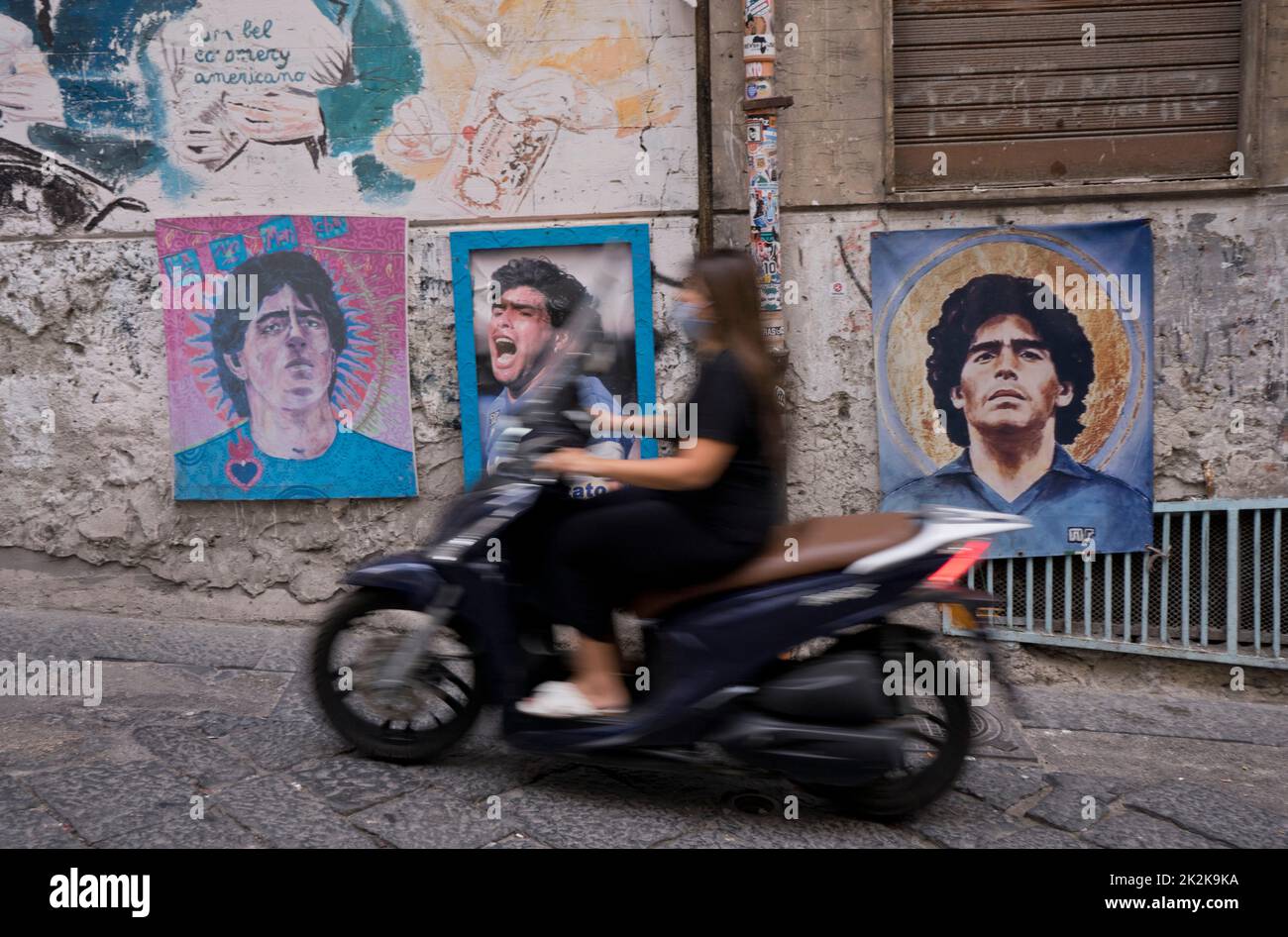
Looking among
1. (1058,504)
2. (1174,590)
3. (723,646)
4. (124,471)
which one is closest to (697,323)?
(723,646)

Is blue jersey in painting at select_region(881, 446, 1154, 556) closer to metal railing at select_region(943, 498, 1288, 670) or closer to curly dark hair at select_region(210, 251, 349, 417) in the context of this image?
metal railing at select_region(943, 498, 1288, 670)

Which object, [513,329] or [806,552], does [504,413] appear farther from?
[806,552]

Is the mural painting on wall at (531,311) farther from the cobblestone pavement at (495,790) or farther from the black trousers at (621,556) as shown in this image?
the black trousers at (621,556)

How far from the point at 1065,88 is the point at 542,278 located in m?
2.95

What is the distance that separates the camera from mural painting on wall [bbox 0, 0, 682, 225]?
5629 mm

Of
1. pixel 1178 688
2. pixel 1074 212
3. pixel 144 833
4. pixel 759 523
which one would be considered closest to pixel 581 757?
pixel 759 523

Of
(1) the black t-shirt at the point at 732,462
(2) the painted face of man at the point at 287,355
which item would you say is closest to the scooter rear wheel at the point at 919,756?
(1) the black t-shirt at the point at 732,462

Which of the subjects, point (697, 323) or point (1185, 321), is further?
point (1185, 321)

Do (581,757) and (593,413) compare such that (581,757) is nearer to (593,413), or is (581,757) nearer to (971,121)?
(593,413)

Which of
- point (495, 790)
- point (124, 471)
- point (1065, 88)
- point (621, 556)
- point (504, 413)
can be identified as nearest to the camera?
point (621, 556)

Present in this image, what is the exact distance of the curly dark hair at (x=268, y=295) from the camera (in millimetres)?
5727

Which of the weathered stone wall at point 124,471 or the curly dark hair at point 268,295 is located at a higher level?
the curly dark hair at point 268,295

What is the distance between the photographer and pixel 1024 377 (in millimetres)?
5566
